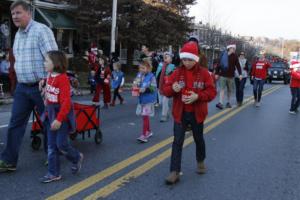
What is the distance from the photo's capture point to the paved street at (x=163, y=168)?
17.6 feet

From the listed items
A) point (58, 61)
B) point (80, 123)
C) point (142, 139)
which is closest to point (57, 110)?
point (58, 61)

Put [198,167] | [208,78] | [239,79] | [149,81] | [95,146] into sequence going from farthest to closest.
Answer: [239,79], [149,81], [95,146], [198,167], [208,78]

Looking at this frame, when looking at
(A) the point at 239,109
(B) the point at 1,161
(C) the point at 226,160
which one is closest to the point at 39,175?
(B) the point at 1,161

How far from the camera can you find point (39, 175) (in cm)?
587

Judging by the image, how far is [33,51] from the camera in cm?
586

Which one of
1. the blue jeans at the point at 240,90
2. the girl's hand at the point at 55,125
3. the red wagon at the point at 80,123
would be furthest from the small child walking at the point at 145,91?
the blue jeans at the point at 240,90

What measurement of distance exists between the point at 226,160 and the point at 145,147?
1393 millimetres

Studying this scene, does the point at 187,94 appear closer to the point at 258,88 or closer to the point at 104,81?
the point at 104,81

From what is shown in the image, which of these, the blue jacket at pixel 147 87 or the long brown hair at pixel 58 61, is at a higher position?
the long brown hair at pixel 58 61

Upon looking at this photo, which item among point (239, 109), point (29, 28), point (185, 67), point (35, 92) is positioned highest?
point (29, 28)

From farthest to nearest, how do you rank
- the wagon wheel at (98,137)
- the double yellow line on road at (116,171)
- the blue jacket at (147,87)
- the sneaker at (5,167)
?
the blue jacket at (147,87)
the wagon wheel at (98,137)
the sneaker at (5,167)
the double yellow line on road at (116,171)

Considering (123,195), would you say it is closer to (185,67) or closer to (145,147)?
(185,67)

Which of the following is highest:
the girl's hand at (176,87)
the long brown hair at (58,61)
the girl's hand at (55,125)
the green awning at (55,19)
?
the green awning at (55,19)

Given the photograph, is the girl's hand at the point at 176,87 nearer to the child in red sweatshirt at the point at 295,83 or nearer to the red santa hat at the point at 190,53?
the red santa hat at the point at 190,53
